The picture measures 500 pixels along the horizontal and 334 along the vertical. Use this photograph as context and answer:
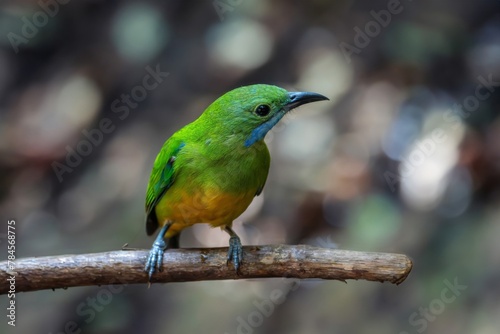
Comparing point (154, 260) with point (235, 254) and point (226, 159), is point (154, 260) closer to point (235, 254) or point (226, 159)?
point (235, 254)

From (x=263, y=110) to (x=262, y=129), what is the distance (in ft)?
0.41

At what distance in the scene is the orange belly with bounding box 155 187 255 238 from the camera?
12.8 ft

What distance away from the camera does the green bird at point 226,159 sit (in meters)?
3.91

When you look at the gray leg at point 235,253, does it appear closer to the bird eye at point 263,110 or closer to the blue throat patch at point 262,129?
the blue throat patch at point 262,129

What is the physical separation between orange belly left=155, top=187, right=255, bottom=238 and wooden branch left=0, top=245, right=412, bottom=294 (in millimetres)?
258

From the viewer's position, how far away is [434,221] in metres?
5.46

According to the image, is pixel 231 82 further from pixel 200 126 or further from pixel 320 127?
pixel 200 126

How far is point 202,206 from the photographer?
396 cm

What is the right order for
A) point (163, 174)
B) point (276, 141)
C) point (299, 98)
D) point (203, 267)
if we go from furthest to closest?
point (276, 141), point (163, 174), point (299, 98), point (203, 267)

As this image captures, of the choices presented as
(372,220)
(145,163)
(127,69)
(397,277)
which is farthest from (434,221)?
(127,69)

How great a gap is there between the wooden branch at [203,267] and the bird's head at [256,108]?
2.47 feet

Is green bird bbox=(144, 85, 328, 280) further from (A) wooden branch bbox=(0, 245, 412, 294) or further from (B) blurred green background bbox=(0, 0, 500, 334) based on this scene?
(B) blurred green background bbox=(0, 0, 500, 334)

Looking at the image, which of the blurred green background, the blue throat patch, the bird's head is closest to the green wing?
the bird's head

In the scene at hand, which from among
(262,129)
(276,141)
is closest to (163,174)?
(262,129)
